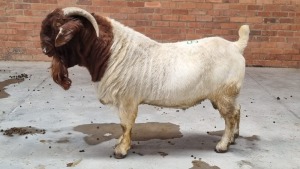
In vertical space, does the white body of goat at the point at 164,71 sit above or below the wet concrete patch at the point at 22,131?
above

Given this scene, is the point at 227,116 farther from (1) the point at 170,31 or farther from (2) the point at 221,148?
(1) the point at 170,31

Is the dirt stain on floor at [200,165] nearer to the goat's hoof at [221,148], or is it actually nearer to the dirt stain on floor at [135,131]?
the goat's hoof at [221,148]

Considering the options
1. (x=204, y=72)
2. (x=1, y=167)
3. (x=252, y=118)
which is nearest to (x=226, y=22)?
(x=252, y=118)

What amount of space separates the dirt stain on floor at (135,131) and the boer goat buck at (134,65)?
0.52 meters

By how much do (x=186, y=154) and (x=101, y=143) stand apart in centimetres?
86

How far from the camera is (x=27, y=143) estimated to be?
4.00 meters

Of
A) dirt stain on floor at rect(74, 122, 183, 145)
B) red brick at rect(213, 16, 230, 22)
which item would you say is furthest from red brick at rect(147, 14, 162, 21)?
dirt stain on floor at rect(74, 122, 183, 145)

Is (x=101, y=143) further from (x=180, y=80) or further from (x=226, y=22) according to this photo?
(x=226, y=22)

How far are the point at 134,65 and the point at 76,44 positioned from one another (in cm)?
53

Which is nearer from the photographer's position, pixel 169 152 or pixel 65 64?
pixel 65 64

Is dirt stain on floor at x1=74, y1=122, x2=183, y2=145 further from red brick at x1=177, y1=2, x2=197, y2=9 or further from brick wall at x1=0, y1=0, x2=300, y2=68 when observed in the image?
red brick at x1=177, y1=2, x2=197, y2=9

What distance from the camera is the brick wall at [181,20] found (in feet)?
25.2

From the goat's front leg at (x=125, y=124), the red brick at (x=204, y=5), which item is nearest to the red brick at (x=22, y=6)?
the red brick at (x=204, y=5)

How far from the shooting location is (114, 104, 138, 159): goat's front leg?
3.67 meters
